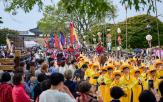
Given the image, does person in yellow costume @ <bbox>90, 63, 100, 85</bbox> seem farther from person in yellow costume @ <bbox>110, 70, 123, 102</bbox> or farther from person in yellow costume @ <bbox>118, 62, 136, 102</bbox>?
person in yellow costume @ <bbox>118, 62, 136, 102</bbox>

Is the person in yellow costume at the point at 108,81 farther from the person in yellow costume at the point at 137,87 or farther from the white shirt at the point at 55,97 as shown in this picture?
the white shirt at the point at 55,97

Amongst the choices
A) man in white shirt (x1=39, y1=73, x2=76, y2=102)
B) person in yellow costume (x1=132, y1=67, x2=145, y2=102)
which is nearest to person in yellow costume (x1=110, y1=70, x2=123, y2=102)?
person in yellow costume (x1=132, y1=67, x2=145, y2=102)

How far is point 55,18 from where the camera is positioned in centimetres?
3106

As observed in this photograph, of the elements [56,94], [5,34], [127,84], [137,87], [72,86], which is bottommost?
[137,87]

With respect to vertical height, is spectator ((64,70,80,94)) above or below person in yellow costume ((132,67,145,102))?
above

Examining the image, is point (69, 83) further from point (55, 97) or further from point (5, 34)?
point (5, 34)

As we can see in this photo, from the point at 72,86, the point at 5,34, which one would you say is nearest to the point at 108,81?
the point at 72,86

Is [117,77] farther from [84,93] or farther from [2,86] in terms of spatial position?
[2,86]

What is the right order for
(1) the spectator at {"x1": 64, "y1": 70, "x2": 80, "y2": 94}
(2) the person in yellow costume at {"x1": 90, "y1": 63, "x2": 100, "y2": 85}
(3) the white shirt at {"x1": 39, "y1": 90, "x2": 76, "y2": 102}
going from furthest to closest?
1. (2) the person in yellow costume at {"x1": 90, "y1": 63, "x2": 100, "y2": 85}
2. (1) the spectator at {"x1": 64, "y1": 70, "x2": 80, "y2": 94}
3. (3) the white shirt at {"x1": 39, "y1": 90, "x2": 76, "y2": 102}

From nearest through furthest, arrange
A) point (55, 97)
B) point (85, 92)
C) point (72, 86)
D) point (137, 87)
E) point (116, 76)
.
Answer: point (55, 97) → point (85, 92) → point (72, 86) → point (116, 76) → point (137, 87)

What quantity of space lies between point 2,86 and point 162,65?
6628 millimetres

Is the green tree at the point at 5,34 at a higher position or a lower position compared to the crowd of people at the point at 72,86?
higher

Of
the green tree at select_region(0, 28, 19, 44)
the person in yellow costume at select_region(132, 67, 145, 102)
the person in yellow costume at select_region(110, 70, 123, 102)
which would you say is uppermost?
the green tree at select_region(0, 28, 19, 44)

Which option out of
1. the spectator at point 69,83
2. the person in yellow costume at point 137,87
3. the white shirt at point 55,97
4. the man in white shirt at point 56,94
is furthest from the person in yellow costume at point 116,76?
the white shirt at point 55,97
